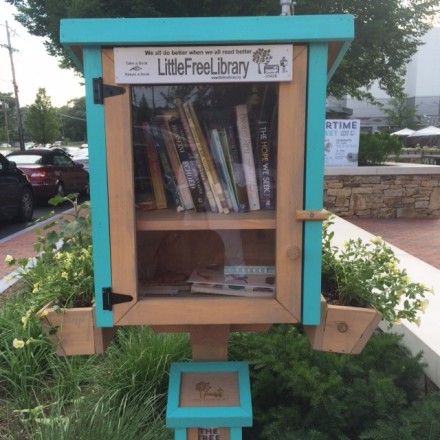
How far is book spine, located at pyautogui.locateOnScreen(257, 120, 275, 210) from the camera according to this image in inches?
65.7

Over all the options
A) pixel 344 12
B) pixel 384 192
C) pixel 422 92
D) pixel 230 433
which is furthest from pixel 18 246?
pixel 422 92

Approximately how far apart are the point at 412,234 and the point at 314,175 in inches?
283

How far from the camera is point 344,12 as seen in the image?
10.8 metres

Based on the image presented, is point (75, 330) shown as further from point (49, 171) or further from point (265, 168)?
point (49, 171)

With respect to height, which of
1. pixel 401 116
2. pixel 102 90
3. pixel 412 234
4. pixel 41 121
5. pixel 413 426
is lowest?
pixel 412 234

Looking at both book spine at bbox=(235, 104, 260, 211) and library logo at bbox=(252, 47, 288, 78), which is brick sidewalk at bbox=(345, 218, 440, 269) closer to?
book spine at bbox=(235, 104, 260, 211)

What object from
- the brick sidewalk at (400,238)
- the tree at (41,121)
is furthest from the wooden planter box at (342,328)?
the tree at (41,121)

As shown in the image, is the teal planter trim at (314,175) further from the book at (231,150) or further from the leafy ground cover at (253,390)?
the leafy ground cover at (253,390)

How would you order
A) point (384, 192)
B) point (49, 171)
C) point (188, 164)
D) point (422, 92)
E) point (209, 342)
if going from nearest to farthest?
point (188, 164), point (209, 342), point (384, 192), point (49, 171), point (422, 92)

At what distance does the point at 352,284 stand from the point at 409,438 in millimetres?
705

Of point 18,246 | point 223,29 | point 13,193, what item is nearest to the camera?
point 223,29

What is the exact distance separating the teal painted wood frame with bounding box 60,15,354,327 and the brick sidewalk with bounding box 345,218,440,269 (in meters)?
5.15

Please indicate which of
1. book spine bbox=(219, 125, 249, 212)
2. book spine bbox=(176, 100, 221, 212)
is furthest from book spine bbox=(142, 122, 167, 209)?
book spine bbox=(219, 125, 249, 212)

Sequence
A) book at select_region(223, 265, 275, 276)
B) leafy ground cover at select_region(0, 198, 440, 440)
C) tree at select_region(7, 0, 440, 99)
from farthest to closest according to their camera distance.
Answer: tree at select_region(7, 0, 440, 99), leafy ground cover at select_region(0, 198, 440, 440), book at select_region(223, 265, 275, 276)
